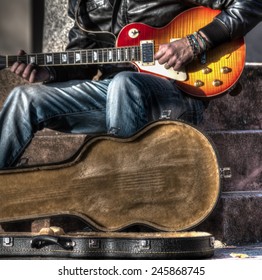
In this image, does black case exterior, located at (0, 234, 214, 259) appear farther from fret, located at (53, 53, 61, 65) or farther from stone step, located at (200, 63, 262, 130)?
stone step, located at (200, 63, 262, 130)

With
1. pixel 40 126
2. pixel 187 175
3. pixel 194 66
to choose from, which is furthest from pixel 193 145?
pixel 40 126

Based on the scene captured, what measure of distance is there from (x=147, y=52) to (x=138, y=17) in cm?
22

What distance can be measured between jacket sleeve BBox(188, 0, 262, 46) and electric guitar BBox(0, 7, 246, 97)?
0.05 meters

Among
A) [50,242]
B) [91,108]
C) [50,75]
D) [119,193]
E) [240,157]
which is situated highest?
[50,75]

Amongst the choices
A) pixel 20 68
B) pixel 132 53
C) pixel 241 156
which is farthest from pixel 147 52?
pixel 241 156

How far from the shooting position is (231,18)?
4195 millimetres

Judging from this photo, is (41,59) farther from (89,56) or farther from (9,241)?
(9,241)

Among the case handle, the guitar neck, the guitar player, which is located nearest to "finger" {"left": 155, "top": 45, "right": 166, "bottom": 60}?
the guitar player

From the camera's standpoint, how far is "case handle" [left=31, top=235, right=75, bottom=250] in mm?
3738

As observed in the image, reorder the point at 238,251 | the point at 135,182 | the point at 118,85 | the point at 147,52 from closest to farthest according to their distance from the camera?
the point at 135,182
the point at 118,85
the point at 238,251
the point at 147,52

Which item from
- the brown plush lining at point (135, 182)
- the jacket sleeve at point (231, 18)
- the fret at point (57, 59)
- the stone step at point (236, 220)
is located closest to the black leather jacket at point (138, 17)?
the jacket sleeve at point (231, 18)
